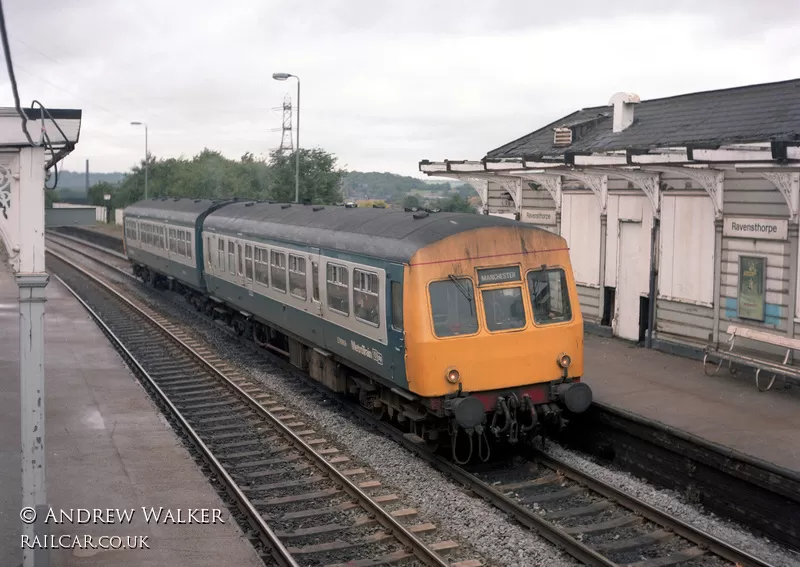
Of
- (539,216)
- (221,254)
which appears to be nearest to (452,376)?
(539,216)

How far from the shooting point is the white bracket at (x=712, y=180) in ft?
43.5

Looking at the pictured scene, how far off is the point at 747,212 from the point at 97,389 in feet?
34.8

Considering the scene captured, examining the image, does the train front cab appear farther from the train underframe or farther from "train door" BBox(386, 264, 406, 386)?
"train door" BBox(386, 264, 406, 386)

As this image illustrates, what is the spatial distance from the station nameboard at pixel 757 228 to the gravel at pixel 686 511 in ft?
15.1

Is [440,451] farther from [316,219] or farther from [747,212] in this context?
[747,212]

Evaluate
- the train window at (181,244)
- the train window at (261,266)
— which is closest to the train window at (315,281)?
the train window at (261,266)

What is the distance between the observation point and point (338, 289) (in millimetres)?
11875

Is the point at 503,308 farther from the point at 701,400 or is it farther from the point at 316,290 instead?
the point at 316,290

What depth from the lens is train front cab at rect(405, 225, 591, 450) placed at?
9477mm

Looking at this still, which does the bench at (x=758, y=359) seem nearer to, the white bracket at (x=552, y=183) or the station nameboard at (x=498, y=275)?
the station nameboard at (x=498, y=275)

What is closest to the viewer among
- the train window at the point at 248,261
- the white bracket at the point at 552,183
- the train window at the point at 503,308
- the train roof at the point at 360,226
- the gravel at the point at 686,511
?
the gravel at the point at 686,511

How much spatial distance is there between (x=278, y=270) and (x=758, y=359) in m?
7.79

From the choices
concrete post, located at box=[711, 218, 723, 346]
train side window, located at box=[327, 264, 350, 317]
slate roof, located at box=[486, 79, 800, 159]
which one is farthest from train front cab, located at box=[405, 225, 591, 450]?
slate roof, located at box=[486, 79, 800, 159]

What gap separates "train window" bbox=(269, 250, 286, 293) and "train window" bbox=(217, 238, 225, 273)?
3.64m
